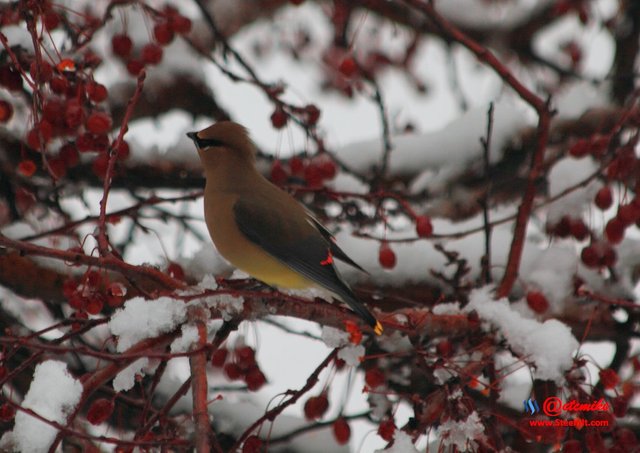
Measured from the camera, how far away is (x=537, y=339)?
2.84 m

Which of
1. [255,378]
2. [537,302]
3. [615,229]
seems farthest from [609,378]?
[255,378]

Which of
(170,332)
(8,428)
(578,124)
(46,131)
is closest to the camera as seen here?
(170,332)

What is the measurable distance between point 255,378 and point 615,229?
158 cm

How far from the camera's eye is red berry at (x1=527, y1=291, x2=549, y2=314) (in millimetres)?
3342

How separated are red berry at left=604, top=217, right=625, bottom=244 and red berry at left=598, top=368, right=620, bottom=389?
806 millimetres

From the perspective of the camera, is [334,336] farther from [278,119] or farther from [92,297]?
[278,119]

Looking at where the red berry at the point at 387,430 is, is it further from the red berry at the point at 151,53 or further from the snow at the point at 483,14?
the snow at the point at 483,14

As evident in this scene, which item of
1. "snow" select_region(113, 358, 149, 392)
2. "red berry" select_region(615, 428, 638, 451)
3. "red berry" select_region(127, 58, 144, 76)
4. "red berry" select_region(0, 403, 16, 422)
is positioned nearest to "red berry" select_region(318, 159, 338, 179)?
"red berry" select_region(127, 58, 144, 76)

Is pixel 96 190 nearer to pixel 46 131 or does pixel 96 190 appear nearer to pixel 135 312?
pixel 46 131

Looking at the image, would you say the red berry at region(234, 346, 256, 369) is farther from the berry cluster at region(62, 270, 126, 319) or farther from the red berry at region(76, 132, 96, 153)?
the red berry at region(76, 132, 96, 153)

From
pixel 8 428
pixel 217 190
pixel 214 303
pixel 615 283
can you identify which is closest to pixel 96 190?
pixel 217 190

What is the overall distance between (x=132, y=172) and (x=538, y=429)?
2.70 m

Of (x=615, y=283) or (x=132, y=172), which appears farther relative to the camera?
(x=132, y=172)

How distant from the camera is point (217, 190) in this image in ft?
12.1
